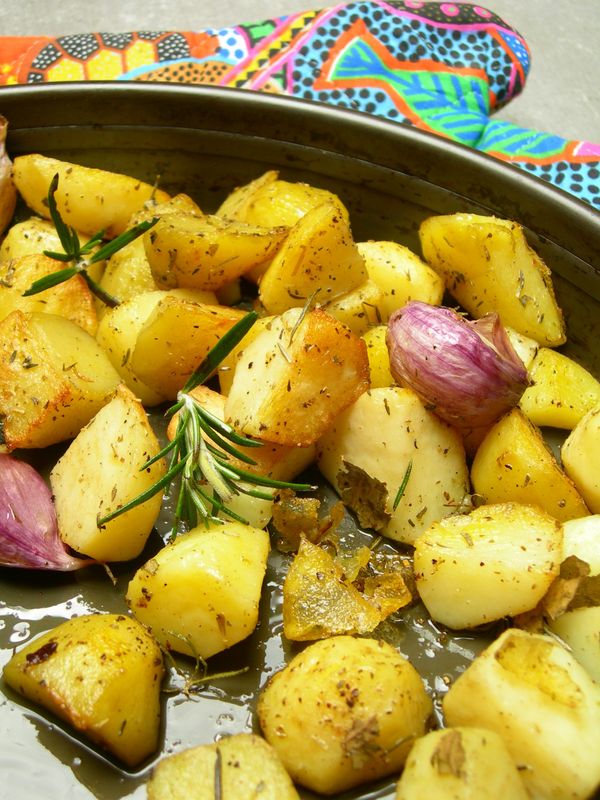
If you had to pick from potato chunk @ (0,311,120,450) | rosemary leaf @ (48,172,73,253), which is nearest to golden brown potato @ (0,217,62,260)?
rosemary leaf @ (48,172,73,253)

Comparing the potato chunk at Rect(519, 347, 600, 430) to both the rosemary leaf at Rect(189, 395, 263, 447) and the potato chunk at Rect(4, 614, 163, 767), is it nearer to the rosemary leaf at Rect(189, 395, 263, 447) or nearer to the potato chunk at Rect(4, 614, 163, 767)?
the rosemary leaf at Rect(189, 395, 263, 447)

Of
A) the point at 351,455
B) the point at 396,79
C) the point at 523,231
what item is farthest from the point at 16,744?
the point at 396,79

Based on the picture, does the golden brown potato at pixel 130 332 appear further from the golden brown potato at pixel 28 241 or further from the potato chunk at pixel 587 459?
the potato chunk at pixel 587 459

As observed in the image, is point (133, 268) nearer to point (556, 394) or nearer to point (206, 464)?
point (206, 464)

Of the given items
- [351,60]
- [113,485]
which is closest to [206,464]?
[113,485]

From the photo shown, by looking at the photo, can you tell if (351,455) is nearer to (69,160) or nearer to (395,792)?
(395,792)
